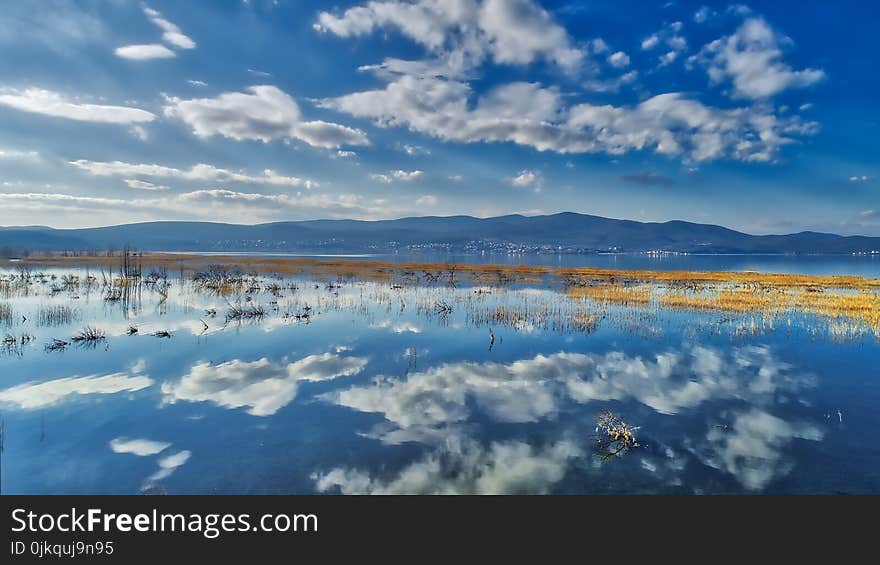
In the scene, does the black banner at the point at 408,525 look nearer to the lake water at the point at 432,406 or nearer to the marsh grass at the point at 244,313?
the lake water at the point at 432,406

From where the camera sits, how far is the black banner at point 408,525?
7039 mm

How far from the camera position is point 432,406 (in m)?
14.3

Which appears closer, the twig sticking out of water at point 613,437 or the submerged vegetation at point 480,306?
the twig sticking out of water at point 613,437

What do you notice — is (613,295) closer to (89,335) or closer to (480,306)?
(480,306)

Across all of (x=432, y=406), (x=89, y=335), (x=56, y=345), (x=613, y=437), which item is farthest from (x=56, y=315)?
(x=613, y=437)

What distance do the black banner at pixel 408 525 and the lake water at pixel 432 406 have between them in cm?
82

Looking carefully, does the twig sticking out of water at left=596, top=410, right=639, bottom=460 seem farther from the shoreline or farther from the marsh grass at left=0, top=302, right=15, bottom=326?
the shoreline

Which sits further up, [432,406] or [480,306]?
[480,306]

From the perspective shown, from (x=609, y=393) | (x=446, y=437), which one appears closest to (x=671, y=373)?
(x=609, y=393)

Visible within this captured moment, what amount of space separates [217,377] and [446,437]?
408 inches

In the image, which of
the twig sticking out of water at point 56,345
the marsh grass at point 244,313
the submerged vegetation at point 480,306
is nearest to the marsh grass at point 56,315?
the submerged vegetation at point 480,306

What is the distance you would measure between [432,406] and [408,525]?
6.49 meters

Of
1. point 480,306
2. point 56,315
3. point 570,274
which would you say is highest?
point 570,274

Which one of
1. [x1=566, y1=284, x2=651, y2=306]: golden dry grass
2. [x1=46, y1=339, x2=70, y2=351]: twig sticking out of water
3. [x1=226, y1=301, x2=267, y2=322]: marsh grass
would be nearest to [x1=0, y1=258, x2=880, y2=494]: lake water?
[x1=46, y1=339, x2=70, y2=351]: twig sticking out of water
